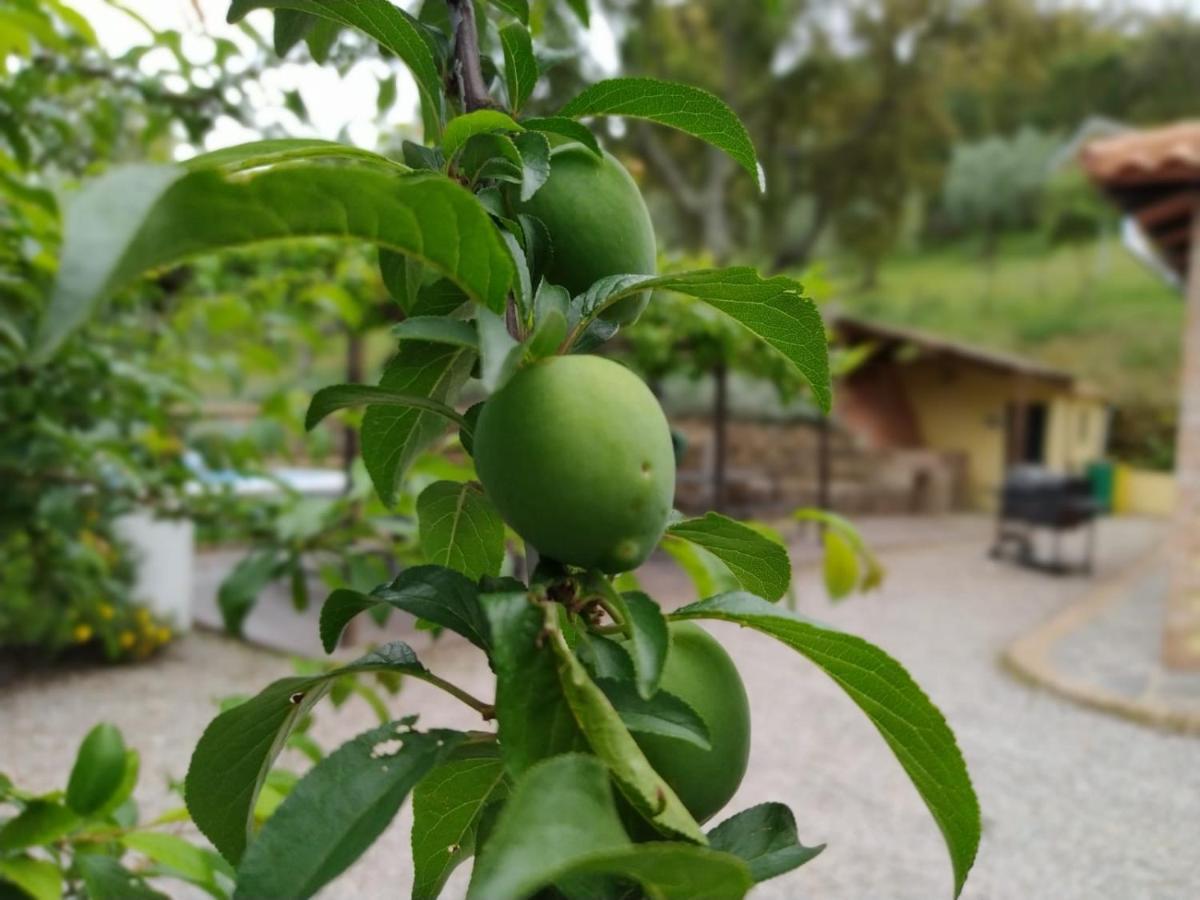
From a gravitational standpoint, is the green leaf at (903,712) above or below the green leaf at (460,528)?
below

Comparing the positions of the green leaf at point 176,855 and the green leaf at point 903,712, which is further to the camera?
the green leaf at point 176,855

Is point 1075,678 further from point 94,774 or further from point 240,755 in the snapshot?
point 240,755

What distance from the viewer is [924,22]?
534 inches

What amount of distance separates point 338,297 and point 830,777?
1547 mm

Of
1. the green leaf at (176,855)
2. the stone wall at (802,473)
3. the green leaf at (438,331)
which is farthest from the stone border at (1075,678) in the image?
the green leaf at (438,331)

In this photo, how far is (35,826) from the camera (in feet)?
1.82

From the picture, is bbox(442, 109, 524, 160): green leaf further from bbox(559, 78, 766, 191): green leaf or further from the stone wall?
the stone wall

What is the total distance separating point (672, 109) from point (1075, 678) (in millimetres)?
3325

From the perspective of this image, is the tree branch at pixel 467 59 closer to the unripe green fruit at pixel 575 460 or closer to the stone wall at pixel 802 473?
Answer: the unripe green fruit at pixel 575 460

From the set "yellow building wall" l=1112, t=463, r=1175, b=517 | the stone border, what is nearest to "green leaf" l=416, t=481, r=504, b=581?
the stone border

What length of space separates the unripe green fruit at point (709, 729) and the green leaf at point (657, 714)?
0.02 m

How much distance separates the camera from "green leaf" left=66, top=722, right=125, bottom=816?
0.59 metres

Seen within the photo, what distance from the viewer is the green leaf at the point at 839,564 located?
0.95 m

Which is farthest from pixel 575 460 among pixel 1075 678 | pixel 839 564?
pixel 1075 678
